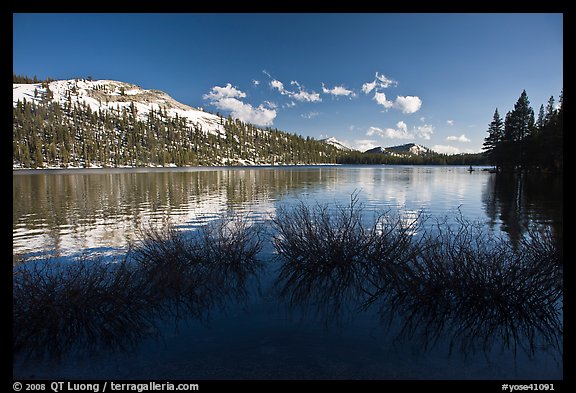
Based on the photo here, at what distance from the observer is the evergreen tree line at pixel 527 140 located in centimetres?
4750

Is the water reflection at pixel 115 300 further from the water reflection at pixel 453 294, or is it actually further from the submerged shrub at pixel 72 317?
the water reflection at pixel 453 294

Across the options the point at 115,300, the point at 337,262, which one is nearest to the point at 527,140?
the point at 337,262

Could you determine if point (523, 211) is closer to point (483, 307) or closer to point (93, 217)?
point (483, 307)

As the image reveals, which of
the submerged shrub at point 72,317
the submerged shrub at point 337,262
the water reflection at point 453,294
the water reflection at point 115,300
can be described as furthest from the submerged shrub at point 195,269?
the water reflection at point 453,294

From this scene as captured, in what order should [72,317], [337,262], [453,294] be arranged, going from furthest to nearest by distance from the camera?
1. [337,262]
2. [453,294]
3. [72,317]

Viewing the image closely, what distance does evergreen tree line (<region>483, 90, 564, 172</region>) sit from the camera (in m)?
47.5

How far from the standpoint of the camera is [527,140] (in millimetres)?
57406

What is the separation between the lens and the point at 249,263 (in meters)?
11.8

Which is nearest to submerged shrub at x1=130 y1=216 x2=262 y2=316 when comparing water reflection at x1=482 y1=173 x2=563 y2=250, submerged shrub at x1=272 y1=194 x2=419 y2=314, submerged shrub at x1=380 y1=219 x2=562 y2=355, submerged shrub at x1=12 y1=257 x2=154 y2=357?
submerged shrub at x1=12 y1=257 x2=154 y2=357

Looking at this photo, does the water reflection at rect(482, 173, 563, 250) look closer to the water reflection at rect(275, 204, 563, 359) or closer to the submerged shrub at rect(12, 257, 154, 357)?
the water reflection at rect(275, 204, 563, 359)

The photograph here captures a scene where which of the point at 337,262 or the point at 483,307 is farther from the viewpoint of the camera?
the point at 337,262
